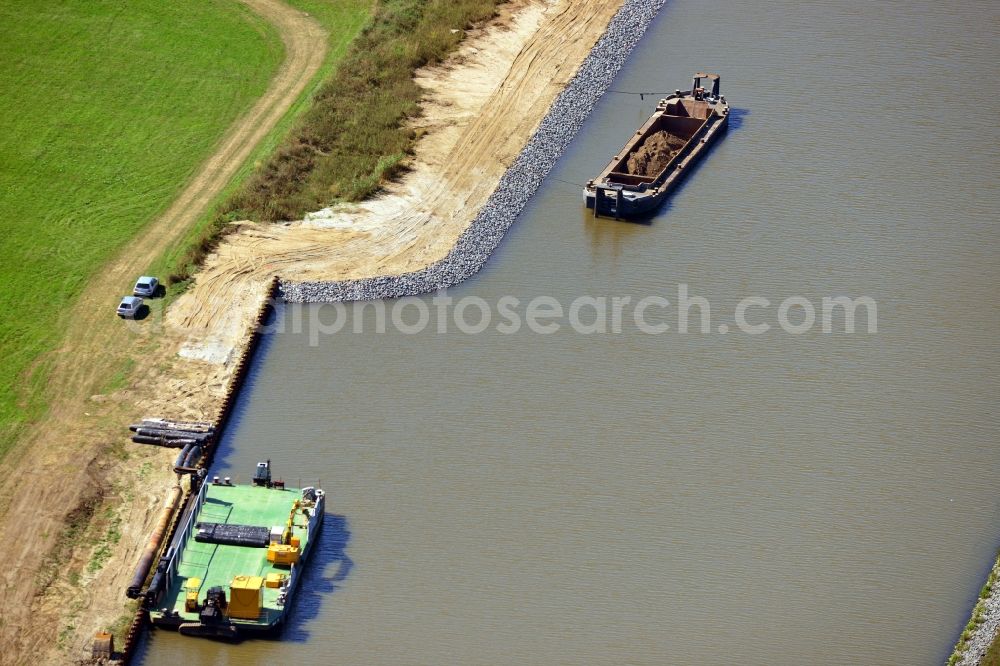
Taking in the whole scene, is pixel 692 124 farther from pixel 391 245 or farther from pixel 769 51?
pixel 391 245

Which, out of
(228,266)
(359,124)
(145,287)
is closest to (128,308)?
(145,287)

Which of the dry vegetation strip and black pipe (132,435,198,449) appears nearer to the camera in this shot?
black pipe (132,435,198,449)

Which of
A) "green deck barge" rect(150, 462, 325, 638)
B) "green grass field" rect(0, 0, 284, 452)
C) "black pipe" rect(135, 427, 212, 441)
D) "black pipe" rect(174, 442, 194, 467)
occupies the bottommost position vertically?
"green deck barge" rect(150, 462, 325, 638)

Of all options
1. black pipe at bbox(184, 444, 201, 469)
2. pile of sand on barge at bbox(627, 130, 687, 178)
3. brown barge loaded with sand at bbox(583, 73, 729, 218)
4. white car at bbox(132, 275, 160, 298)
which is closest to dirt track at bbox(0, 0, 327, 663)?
white car at bbox(132, 275, 160, 298)

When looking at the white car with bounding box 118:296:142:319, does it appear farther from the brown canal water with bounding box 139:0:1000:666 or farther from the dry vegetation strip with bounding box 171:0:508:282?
the brown canal water with bounding box 139:0:1000:666

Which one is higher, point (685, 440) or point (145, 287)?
Result: point (145, 287)

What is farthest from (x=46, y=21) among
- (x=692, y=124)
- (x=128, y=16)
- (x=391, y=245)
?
(x=692, y=124)

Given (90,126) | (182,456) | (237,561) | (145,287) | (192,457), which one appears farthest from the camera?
(90,126)

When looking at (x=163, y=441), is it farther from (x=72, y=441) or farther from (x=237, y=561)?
(x=237, y=561)
